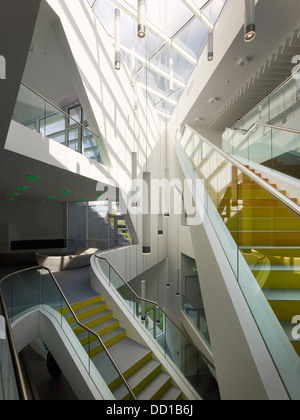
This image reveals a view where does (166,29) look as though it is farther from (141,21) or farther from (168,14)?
(141,21)

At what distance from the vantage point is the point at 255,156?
Result: 5.33 metres

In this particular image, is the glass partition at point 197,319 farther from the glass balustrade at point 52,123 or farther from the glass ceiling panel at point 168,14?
the glass ceiling panel at point 168,14

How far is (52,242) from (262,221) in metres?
12.2

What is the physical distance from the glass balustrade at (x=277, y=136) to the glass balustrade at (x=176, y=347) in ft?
14.2

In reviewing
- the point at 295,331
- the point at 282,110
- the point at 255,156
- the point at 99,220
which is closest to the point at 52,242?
the point at 99,220

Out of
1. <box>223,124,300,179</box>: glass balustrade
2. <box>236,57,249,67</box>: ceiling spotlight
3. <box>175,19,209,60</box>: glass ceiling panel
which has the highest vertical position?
<box>175,19,209,60</box>: glass ceiling panel

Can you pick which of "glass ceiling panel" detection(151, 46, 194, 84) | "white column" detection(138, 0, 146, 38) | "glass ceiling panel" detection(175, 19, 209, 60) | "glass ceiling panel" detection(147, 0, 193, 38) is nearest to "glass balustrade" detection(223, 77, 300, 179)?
"white column" detection(138, 0, 146, 38)

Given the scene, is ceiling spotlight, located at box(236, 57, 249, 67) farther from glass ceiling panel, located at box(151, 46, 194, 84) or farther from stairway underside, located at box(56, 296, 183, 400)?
stairway underside, located at box(56, 296, 183, 400)

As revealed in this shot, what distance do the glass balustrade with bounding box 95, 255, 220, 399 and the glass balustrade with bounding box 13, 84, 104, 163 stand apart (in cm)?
425

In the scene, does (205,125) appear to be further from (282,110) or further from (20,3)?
(20,3)

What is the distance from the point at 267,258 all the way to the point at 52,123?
17.1ft

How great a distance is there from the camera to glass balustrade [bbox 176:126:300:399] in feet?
5.35

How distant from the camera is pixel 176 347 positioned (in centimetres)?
562
